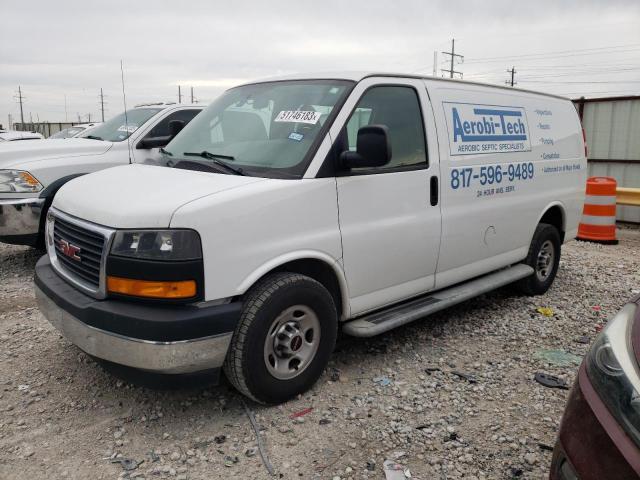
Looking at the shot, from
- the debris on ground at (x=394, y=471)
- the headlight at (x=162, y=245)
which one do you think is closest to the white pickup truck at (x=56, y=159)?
the headlight at (x=162, y=245)

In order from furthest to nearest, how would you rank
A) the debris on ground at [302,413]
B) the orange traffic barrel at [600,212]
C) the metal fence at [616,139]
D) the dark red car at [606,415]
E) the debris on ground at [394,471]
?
the metal fence at [616,139] < the orange traffic barrel at [600,212] < the debris on ground at [302,413] < the debris on ground at [394,471] < the dark red car at [606,415]

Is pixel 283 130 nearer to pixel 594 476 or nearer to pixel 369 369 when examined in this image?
pixel 369 369

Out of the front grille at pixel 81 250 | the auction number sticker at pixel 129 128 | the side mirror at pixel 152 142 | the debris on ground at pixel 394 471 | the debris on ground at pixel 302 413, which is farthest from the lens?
the auction number sticker at pixel 129 128

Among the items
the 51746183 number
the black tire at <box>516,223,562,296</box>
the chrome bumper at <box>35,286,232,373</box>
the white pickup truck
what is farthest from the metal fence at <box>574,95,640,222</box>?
the chrome bumper at <box>35,286,232,373</box>

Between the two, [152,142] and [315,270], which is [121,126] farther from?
[315,270]

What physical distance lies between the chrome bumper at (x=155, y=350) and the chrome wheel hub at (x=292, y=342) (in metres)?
0.35

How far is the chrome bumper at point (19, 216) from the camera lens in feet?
18.7

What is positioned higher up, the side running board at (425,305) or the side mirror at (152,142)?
the side mirror at (152,142)

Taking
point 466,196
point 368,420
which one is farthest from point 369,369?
point 466,196

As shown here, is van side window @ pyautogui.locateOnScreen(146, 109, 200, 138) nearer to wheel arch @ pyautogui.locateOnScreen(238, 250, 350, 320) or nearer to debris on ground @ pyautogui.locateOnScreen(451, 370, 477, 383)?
wheel arch @ pyautogui.locateOnScreen(238, 250, 350, 320)

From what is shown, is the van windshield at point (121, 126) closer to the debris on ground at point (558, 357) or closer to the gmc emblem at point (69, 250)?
the gmc emblem at point (69, 250)

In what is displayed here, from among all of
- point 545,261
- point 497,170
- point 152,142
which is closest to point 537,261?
point 545,261

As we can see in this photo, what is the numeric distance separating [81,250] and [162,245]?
2.17 ft

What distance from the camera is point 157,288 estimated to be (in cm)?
284
